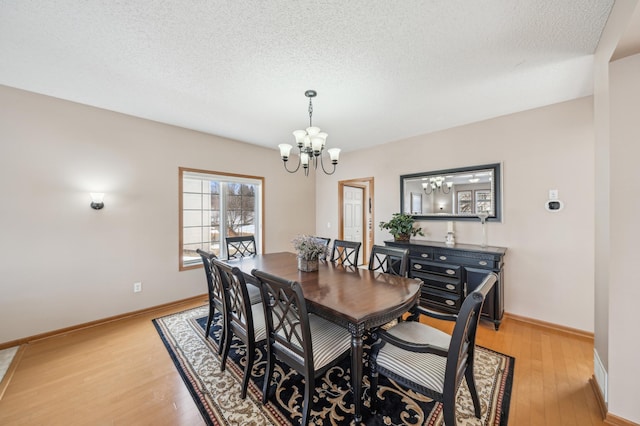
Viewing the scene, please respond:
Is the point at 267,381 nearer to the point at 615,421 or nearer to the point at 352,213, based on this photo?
the point at 615,421

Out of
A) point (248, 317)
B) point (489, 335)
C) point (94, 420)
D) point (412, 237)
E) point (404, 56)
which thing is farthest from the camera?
point (412, 237)

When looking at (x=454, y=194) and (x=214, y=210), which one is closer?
(x=454, y=194)

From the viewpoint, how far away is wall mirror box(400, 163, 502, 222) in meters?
3.20

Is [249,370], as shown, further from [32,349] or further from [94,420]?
[32,349]

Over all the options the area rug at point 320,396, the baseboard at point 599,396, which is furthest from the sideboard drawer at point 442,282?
the baseboard at point 599,396

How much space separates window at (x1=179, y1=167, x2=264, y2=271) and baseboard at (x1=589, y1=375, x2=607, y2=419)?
4352mm

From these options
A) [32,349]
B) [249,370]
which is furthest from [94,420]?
[32,349]

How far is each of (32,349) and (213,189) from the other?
2684 millimetres

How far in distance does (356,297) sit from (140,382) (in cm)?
193

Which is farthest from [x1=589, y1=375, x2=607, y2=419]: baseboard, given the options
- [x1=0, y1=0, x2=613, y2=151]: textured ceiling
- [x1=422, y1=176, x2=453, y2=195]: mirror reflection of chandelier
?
[x1=0, y1=0, x2=613, y2=151]: textured ceiling

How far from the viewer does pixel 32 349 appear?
2434 mm

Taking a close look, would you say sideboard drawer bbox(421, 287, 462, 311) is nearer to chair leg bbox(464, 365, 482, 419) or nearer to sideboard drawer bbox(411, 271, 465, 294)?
sideboard drawer bbox(411, 271, 465, 294)

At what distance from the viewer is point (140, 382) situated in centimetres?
197

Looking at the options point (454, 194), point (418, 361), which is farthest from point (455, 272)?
point (418, 361)
